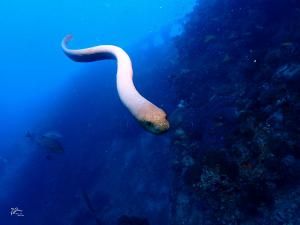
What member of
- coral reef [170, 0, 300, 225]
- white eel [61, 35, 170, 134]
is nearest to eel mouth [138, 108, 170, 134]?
white eel [61, 35, 170, 134]

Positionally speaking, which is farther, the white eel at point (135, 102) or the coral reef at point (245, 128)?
the coral reef at point (245, 128)

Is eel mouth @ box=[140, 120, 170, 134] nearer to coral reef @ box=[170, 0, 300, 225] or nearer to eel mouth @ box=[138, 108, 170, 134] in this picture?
eel mouth @ box=[138, 108, 170, 134]

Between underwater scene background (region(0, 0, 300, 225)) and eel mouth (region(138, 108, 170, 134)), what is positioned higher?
eel mouth (region(138, 108, 170, 134))

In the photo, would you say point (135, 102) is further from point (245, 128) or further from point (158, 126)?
point (245, 128)

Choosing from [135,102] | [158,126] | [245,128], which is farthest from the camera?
[245,128]

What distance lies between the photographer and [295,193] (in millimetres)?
5031

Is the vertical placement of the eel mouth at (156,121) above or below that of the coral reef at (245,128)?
above

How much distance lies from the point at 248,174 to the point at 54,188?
38.5 ft

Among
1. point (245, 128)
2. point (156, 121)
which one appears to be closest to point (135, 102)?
point (156, 121)

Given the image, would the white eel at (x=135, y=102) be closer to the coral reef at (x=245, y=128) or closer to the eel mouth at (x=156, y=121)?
the eel mouth at (x=156, y=121)

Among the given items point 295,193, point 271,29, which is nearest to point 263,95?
point 295,193

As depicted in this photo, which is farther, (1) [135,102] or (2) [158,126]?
(1) [135,102]

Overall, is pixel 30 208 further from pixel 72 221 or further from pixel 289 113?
pixel 289 113

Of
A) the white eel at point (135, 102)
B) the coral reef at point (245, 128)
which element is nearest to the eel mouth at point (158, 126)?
the white eel at point (135, 102)
